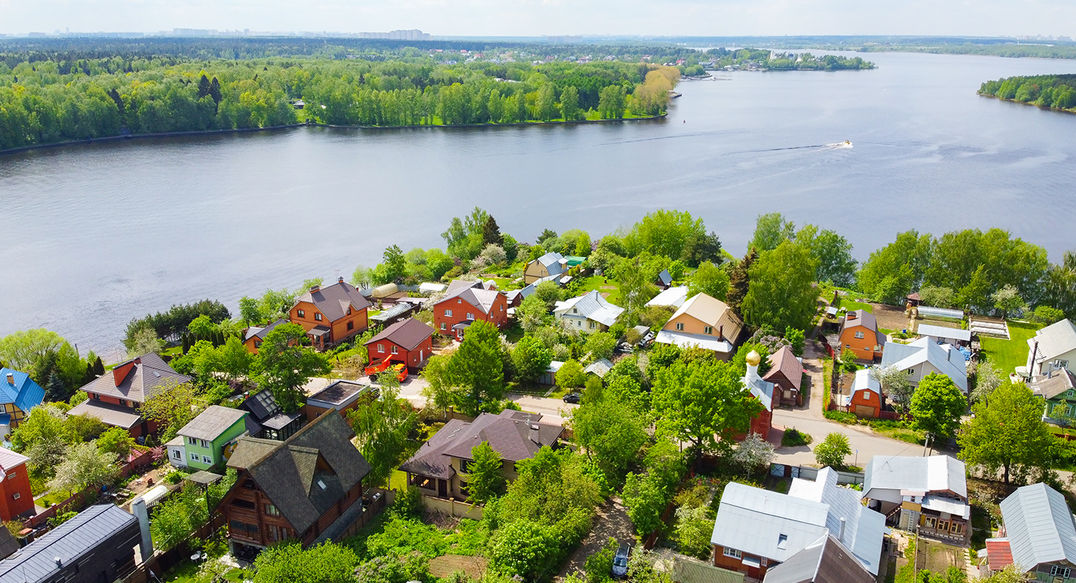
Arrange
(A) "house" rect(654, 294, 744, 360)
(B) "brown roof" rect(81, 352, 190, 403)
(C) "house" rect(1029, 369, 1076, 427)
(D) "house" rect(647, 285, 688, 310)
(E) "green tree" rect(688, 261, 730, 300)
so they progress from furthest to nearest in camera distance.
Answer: (D) "house" rect(647, 285, 688, 310) → (E) "green tree" rect(688, 261, 730, 300) → (A) "house" rect(654, 294, 744, 360) → (B) "brown roof" rect(81, 352, 190, 403) → (C) "house" rect(1029, 369, 1076, 427)

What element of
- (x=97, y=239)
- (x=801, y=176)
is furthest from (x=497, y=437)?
(x=801, y=176)

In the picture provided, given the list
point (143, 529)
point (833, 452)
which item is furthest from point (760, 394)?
point (143, 529)

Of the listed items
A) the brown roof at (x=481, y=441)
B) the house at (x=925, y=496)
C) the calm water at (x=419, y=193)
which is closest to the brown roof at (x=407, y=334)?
the brown roof at (x=481, y=441)

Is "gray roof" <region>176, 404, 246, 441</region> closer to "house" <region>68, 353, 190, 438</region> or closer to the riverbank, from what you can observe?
"house" <region>68, 353, 190, 438</region>

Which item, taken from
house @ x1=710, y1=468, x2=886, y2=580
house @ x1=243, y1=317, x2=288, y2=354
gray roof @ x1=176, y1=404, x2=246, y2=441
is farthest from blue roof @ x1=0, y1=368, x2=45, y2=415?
house @ x1=710, y1=468, x2=886, y2=580

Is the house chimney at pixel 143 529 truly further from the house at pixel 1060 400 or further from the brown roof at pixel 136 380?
the house at pixel 1060 400

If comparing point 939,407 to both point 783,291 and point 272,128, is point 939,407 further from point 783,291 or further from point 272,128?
point 272,128

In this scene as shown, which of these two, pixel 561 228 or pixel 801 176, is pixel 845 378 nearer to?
pixel 561 228
